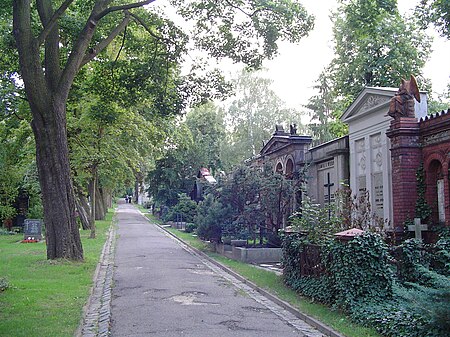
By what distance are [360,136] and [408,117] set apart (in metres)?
2.99

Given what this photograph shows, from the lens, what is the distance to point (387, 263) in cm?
910

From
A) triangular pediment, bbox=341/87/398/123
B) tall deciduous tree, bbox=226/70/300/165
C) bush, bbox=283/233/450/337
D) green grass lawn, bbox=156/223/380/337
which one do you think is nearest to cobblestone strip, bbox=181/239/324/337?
green grass lawn, bbox=156/223/380/337

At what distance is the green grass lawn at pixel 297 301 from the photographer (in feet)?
25.7

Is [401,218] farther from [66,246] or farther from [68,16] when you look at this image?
[68,16]

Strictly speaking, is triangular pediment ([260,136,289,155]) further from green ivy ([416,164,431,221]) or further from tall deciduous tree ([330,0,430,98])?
green ivy ([416,164,431,221])

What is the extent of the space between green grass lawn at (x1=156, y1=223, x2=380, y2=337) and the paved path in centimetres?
29

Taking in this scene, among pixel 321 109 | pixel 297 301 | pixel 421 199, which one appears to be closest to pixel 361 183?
pixel 421 199

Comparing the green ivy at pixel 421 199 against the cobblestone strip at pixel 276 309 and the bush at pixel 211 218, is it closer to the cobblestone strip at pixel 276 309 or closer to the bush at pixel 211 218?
the cobblestone strip at pixel 276 309

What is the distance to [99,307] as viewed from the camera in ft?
34.1

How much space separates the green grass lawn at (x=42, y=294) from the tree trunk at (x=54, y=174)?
709 millimetres

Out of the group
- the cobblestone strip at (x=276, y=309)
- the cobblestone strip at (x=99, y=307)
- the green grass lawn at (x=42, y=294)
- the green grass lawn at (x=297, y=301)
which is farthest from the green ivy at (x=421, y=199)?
the green grass lawn at (x=42, y=294)

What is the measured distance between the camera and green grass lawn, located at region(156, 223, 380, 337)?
783cm

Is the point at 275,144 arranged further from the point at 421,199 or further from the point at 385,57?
the point at 421,199

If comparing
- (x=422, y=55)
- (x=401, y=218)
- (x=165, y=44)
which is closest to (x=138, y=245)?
(x=165, y=44)
